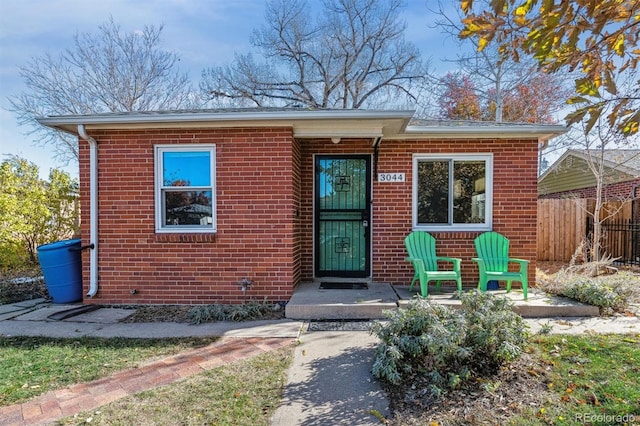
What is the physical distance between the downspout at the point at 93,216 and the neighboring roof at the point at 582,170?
1154 centimetres

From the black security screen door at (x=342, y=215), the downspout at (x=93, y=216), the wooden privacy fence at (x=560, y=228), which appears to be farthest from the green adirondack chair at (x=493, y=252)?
the downspout at (x=93, y=216)

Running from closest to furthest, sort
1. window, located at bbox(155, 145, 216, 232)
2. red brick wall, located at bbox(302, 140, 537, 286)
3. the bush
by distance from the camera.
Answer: the bush
window, located at bbox(155, 145, 216, 232)
red brick wall, located at bbox(302, 140, 537, 286)

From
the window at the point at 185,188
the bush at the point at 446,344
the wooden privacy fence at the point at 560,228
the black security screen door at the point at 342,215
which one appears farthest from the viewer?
the wooden privacy fence at the point at 560,228

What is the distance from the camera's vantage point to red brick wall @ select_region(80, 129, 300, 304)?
5113mm

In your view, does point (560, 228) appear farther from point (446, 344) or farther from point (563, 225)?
point (446, 344)

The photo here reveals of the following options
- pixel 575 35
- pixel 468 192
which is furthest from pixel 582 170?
pixel 575 35

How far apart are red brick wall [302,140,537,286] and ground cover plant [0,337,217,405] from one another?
323 cm

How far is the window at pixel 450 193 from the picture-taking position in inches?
232

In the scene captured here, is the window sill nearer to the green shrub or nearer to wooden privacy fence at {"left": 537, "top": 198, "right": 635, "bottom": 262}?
the green shrub

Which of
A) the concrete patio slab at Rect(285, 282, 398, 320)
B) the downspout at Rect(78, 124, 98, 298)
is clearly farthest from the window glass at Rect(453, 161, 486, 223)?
the downspout at Rect(78, 124, 98, 298)

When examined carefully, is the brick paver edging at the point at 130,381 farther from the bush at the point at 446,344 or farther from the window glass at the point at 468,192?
the window glass at the point at 468,192

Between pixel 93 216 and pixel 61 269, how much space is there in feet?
3.14

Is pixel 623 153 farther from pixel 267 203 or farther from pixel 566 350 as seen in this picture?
pixel 267 203

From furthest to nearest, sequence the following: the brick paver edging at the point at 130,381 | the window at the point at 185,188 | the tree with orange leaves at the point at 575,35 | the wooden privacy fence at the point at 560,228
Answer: the wooden privacy fence at the point at 560,228 < the window at the point at 185,188 < the brick paver edging at the point at 130,381 < the tree with orange leaves at the point at 575,35
